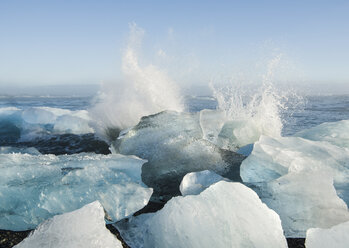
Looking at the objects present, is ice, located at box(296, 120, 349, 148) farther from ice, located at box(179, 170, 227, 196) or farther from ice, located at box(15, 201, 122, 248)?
ice, located at box(15, 201, 122, 248)

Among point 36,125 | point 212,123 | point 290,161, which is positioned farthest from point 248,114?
point 36,125

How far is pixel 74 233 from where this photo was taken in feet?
4.60

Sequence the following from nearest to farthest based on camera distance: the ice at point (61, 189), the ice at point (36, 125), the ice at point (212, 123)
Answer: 1. the ice at point (61, 189)
2. the ice at point (212, 123)
3. the ice at point (36, 125)

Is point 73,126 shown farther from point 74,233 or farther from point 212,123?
point 74,233

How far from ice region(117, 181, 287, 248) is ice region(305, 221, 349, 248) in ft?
0.49

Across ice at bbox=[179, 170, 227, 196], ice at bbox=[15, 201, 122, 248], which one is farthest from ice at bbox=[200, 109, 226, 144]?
ice at bbox=[15, 201, 122, 248]

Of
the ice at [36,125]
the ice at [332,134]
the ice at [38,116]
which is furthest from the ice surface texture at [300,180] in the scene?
the ice at [38,116]

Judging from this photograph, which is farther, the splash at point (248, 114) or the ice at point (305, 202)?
the splash at point (248, 114)

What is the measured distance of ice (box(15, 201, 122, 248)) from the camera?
1.35 metres

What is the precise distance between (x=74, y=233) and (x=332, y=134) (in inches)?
137

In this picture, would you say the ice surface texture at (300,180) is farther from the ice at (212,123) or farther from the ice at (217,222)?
the ice at (212,123)

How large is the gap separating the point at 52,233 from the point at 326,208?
177 cm

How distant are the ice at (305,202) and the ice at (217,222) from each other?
43 cm

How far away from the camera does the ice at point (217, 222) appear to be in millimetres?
1532
